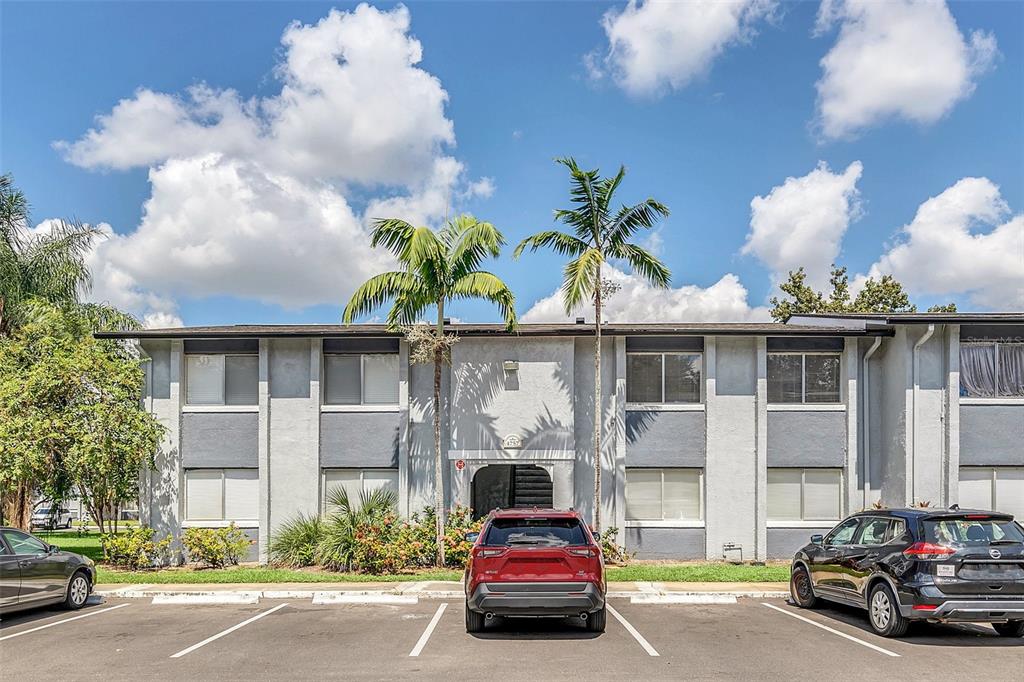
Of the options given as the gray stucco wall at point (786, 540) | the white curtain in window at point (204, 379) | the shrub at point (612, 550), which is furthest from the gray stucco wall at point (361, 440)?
the gray stucco wall at point (786, 540)

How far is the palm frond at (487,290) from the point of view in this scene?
1681 centimetres

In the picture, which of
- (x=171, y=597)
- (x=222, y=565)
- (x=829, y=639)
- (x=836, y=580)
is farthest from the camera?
(x=222, y=565)

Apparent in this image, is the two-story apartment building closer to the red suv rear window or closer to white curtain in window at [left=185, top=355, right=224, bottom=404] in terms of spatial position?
white curtain in window at [left=185, top=355, right=224, bottom=404]

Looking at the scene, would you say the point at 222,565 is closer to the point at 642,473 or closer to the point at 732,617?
the point at 642,473

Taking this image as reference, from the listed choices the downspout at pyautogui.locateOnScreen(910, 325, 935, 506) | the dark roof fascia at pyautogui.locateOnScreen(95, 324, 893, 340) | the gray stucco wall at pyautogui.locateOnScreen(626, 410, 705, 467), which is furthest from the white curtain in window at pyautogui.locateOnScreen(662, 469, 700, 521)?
the downspout at pyautogui.locateOnScreen(910, 325, 935, 506)

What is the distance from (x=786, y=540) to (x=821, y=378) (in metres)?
3.97

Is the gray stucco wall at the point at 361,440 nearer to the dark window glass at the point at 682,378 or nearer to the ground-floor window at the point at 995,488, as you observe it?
the dark window glass at the point at 682,378

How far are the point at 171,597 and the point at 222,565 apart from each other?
3.83m

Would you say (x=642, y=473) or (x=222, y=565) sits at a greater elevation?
(x=642, y=473)

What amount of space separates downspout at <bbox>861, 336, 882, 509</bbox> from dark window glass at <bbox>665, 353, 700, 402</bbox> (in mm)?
4019

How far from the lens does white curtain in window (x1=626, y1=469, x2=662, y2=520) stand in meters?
19.0

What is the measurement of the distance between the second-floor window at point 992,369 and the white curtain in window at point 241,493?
16775mm

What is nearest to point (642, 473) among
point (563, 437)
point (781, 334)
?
point (563, 437)

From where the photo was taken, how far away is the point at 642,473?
19.1 m
